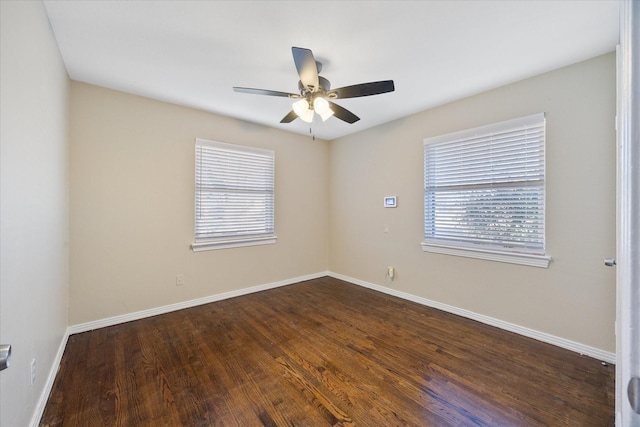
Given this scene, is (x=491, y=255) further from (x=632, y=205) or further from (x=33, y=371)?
(x=33, y=371)

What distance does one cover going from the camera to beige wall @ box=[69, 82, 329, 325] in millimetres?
2689

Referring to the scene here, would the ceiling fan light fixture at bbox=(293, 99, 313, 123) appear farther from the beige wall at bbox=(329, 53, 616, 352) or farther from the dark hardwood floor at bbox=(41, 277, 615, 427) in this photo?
the dark hardwood floor at bbox=(41, 277, 615, 427)

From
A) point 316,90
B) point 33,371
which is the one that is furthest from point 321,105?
point 33,371

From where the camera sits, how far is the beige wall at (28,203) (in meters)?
1.21

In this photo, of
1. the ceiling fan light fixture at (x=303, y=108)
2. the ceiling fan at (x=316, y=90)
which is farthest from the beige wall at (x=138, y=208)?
the ceiling fan light fixture at (x=303, y=108)

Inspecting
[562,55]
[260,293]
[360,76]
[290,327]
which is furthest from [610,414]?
[260,293]

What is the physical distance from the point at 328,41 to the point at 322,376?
2567 mm

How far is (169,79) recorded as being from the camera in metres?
2.63

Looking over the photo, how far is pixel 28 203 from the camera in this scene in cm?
150

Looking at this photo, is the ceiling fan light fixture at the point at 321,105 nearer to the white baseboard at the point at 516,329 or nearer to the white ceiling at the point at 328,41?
the white ceiling at the point at 328,41

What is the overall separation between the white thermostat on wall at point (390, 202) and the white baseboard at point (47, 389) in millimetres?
3759

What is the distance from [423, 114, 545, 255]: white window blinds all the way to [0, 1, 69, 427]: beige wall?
3553mm

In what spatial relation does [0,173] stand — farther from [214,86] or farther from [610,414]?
[610,414]

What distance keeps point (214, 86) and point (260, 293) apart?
9.06ft
